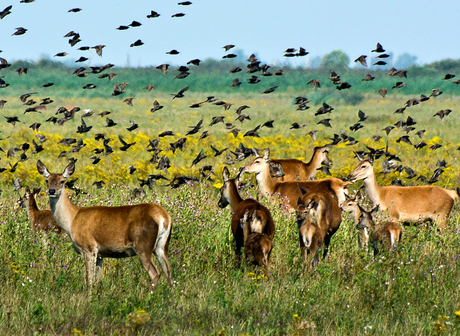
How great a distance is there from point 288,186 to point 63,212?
5196mm

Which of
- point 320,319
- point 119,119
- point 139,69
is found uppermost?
point 320,319

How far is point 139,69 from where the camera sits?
75250 millimetres

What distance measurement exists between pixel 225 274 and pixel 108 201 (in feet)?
14.4

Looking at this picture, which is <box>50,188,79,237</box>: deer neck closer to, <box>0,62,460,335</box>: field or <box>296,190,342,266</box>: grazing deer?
<box>0,62,460,335</box>: field

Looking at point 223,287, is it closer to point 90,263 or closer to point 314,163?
point 90,263

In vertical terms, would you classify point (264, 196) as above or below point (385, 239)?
below

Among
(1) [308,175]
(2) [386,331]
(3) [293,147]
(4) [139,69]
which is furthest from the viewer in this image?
(4) [139,69]

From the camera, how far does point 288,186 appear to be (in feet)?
39.9

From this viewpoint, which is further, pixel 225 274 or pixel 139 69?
pixel 139 69

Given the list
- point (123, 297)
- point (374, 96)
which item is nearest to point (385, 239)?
point (123, 297)

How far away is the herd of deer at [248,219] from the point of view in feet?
24.6

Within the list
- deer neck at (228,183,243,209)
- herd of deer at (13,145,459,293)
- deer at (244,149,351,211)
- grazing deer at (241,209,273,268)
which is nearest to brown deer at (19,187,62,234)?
herd of deer at (13,145,459,293)

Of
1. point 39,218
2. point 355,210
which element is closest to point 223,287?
point 355,210

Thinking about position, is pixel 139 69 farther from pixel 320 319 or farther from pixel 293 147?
pixel 320 319
